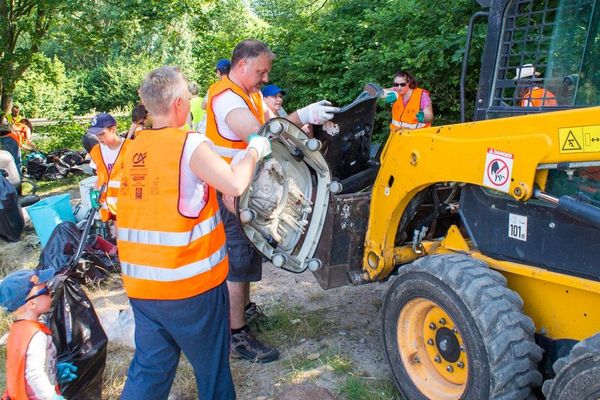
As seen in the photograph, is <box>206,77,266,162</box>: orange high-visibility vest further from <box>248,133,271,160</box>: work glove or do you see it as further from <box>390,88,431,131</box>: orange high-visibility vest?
<box>390,88,431,131</box>: orange high-visibility vest

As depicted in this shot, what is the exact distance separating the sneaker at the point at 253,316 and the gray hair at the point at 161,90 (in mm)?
2112

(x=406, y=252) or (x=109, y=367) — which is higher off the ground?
(x=406, y=252)

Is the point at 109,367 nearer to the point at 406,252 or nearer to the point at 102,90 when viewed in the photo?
the point at 406,252

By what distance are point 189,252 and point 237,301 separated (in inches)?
52.0

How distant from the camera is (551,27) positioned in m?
2.41

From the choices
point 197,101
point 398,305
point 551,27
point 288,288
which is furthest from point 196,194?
point 197,101

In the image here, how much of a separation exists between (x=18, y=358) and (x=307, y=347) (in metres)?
1.93

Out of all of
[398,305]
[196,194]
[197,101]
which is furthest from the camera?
[197,101]

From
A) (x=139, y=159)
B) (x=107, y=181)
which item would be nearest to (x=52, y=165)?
(x=107, y=181)

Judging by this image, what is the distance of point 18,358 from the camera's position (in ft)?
7.86

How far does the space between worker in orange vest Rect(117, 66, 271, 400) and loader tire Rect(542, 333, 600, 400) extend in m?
1.47

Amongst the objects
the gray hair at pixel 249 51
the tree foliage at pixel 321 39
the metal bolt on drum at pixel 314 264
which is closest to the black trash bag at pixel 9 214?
the gray hair at pixel 249 51

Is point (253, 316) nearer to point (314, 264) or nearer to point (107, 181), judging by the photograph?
point (314, 264)

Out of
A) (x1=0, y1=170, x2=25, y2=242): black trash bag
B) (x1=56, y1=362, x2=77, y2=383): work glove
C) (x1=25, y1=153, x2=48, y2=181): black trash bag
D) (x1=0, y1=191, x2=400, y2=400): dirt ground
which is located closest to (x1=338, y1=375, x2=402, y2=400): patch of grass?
(x1=0, y1=191, x2=400, y2=400): dirt ground
